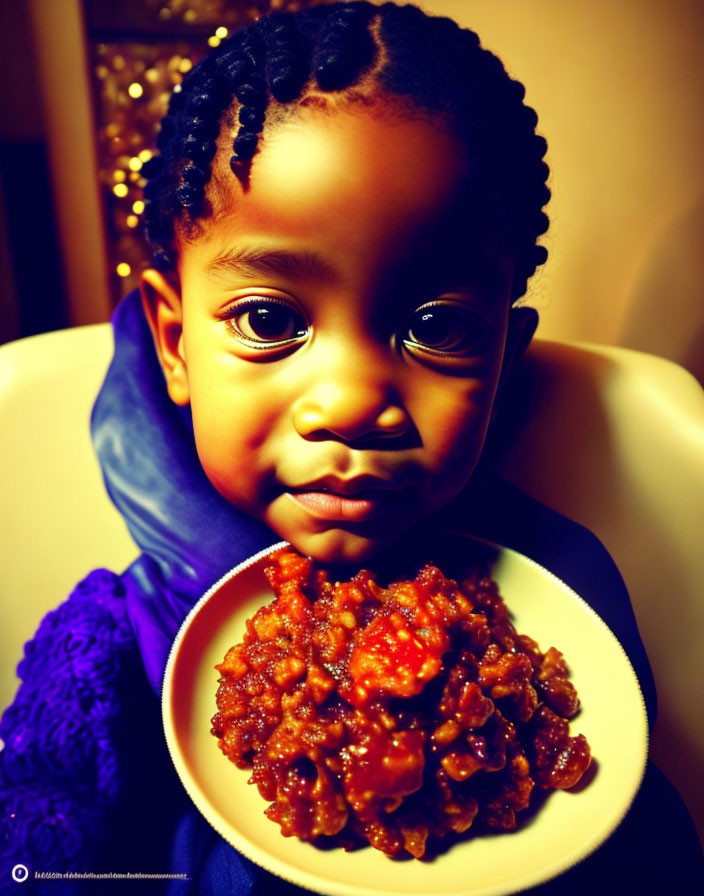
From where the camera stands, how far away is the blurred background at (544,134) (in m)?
1.00

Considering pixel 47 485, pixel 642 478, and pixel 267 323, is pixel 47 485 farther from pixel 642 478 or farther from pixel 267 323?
pixel 642 478

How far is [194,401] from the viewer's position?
1.97 feet

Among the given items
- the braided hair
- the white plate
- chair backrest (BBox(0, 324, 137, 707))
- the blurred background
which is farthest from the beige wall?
chair backrest (BBox(0, 324, 137, 707))

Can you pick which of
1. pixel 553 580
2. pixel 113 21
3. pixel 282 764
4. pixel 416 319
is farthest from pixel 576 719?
pixel 113 21

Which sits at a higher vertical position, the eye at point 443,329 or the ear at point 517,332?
the eye at point 443,329

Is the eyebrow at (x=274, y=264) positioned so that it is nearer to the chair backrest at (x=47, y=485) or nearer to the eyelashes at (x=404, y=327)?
the eyelashes at (x=404, y=327)

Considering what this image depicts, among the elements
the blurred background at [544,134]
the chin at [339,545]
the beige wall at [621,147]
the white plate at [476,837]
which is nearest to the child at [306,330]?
the chin at [339,545]

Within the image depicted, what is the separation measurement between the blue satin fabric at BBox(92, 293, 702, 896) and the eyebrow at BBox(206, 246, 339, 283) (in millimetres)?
315

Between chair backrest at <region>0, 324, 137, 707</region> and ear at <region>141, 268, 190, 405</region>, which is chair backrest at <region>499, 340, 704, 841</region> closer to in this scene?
ear at <region>141, 268, 190, 405</region>

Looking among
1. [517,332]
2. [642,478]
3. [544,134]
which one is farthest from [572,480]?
[544,134]

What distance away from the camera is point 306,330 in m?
0.54

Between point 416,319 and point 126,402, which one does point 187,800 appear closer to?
point 126,402

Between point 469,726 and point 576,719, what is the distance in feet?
0.46

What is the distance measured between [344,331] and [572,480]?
0.53m
